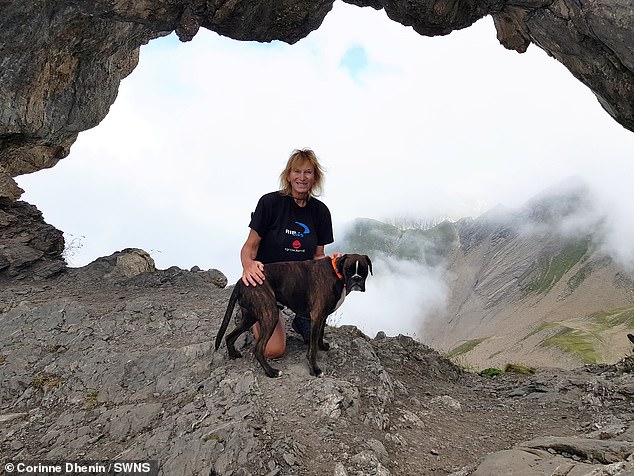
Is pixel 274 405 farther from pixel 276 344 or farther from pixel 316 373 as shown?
pixel 276 344

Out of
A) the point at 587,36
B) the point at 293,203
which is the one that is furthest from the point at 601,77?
the point at 293,203

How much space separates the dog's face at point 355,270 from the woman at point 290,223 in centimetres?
109

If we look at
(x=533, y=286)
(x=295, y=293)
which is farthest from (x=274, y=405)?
(x=533, y=286)

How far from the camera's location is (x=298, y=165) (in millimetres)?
7508

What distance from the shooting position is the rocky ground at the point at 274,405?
19.9 feet

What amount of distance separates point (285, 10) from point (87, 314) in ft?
30.0

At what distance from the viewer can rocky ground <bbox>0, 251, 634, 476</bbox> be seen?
6078 millimetres

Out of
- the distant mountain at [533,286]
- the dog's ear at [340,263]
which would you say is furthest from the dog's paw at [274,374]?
the distant mountain at [533,286]

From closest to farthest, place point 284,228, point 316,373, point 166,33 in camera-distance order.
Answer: point 316,373, point 284,228, point 166,33

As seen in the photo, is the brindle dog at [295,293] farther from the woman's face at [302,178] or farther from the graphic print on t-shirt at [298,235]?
the woman's face at [302,178]

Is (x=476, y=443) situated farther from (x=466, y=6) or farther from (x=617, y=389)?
(x=466, y=6)

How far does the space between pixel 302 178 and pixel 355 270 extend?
1.77 m

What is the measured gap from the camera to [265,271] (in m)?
7.40

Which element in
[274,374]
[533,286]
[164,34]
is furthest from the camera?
[533,286]
